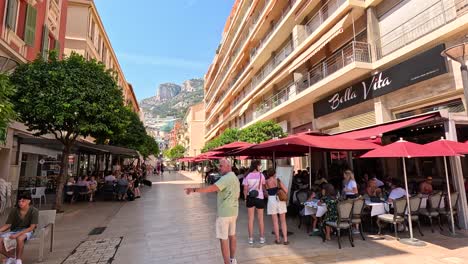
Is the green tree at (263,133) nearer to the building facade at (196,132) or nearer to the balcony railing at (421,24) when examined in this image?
the balcony railing at (421,24)

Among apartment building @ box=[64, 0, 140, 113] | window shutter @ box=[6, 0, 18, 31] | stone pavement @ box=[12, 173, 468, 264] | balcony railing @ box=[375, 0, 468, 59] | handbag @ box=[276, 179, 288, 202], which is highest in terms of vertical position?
apartment building @ box=[64, 0, 140, 113]

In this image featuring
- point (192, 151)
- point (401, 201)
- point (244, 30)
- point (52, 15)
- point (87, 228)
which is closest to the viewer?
point (401, 201)

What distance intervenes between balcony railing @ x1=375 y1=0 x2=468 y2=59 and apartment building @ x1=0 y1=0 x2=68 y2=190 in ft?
48.7

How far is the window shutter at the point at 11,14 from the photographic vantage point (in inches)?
434

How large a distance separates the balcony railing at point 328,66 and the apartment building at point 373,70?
0.18 feet

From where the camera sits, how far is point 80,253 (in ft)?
19.0

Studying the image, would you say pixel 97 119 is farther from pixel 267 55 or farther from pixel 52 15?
pixel 267 55

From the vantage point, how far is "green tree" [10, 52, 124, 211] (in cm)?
934

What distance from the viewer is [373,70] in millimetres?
12766

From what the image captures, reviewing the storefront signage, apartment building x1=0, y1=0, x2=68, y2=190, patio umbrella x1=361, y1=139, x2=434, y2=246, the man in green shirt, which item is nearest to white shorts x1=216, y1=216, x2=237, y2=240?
the man in green shirt

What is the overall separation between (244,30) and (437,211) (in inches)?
1140

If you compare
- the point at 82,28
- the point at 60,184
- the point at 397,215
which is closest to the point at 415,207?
the point at 397,215

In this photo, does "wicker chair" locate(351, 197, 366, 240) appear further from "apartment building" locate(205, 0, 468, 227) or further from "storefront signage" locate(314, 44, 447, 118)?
Answer: "storefront signage" locate(314, 44, 447, 118)

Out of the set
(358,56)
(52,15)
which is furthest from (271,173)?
(52,15)
